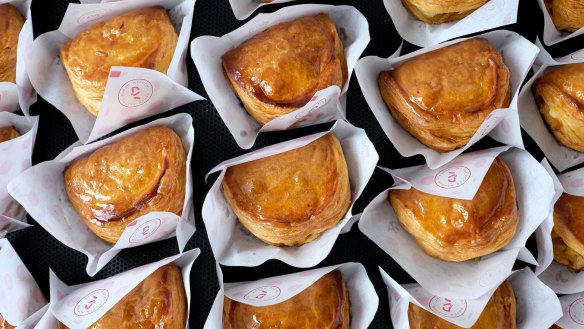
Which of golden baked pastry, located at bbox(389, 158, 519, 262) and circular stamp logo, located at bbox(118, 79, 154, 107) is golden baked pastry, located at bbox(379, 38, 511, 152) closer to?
golden baked pastry, located at bbox(389, 158, 519, 262)

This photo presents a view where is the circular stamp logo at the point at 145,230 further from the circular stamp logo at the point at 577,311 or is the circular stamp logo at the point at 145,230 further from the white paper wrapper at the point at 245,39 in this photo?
the circular stamp logo at the point at 577,311

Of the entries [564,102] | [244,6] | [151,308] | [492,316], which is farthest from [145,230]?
[564,102]

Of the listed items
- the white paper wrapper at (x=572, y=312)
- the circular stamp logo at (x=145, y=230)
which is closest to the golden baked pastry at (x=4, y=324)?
the circular stamp logo at (x=145, y=230)

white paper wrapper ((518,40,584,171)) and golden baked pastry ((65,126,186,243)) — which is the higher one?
golden baked pastry ((65,126,186,243))


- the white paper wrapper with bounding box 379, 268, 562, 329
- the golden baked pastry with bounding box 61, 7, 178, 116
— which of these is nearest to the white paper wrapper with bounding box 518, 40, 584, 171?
the white paper wrapper with bounding box 379, 268, 562, 329

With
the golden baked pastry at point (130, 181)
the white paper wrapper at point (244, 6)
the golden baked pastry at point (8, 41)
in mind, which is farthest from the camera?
the golden baked pastry at point (8, 41)

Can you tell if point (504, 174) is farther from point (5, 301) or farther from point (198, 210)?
point (5, 301)
